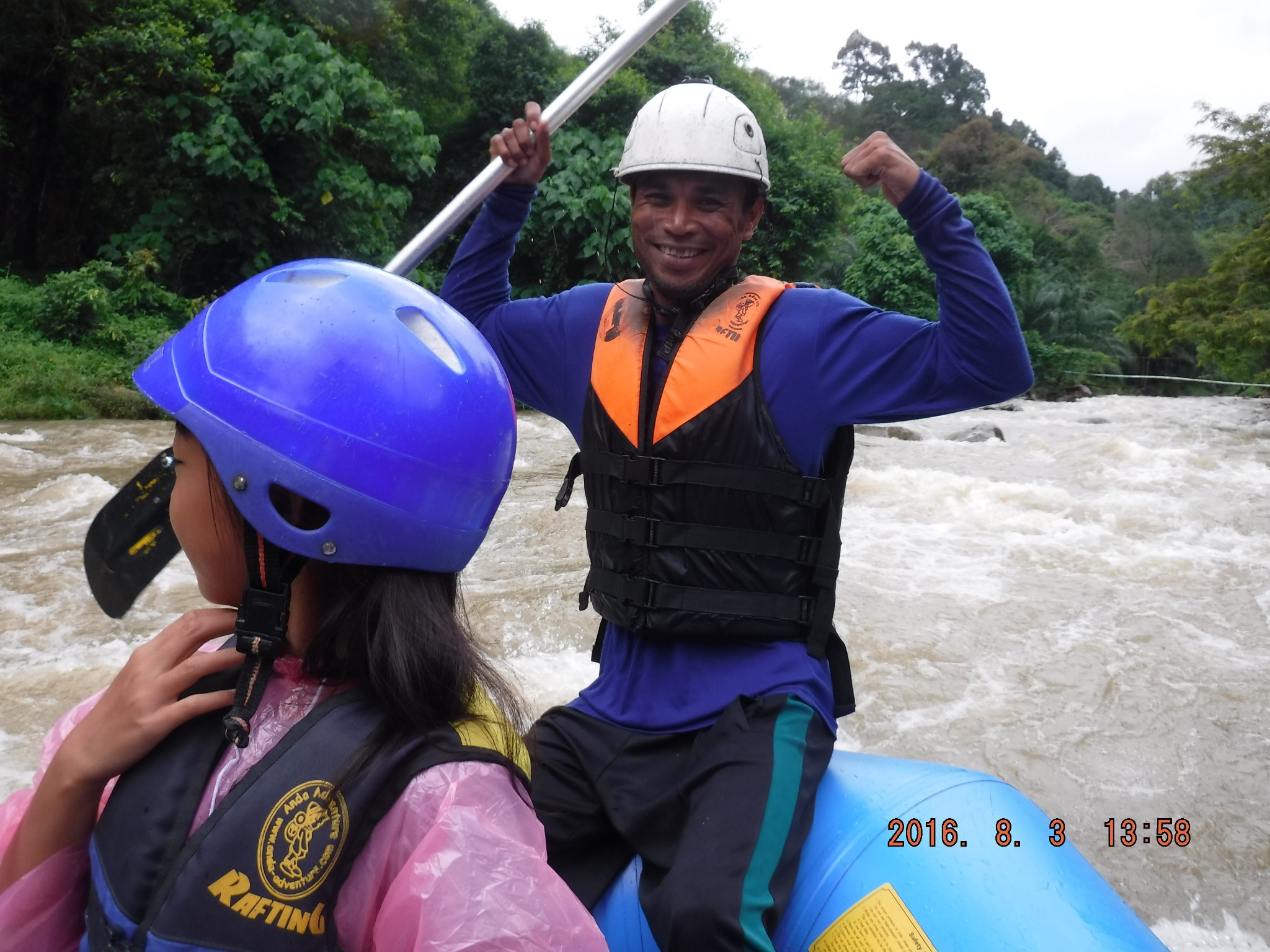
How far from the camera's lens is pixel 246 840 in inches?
39.6

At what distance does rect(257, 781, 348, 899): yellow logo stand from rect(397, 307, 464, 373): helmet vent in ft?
1.64

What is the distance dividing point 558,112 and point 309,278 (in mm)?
853

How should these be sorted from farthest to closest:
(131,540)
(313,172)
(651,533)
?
(313,172) → (651,533) → (131,540)

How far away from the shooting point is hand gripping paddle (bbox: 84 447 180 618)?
1.37m

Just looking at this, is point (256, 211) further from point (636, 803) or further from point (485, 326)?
point (636, 803)

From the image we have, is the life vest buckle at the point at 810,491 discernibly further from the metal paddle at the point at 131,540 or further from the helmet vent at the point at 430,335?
the metal paddle at the point at 131,540

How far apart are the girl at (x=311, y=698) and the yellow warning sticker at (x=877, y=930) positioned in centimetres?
58

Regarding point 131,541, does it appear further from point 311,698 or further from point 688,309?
point 688,309

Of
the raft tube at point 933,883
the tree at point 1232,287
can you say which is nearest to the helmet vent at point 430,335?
the raft tube at point 933,883

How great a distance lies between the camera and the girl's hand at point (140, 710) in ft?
3.44

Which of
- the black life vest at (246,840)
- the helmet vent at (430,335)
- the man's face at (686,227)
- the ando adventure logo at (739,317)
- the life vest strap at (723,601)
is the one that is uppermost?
the man's face at (686,227)

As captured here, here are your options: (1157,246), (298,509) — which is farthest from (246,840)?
(1157,246)

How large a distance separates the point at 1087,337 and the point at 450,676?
2893cm

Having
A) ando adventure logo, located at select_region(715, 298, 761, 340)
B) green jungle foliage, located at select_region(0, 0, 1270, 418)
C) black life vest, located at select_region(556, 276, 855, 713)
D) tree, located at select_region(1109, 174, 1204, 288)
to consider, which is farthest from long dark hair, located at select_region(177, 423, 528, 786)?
tree, located at select_region(1109, 174, 1204, 288)
